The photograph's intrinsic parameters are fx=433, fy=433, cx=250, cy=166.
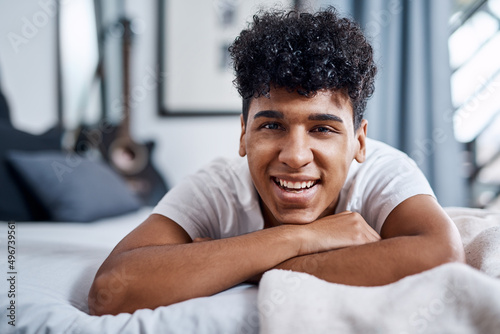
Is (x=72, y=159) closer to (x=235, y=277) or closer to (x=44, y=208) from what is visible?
(x=44, y=208)

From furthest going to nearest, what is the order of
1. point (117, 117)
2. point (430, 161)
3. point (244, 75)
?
1. point (117, 117)
2. point (430, 161)
3. point (244, 75)

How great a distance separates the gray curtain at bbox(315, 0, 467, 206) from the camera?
2.51 m

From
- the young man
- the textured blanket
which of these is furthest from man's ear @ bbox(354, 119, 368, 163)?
the textured blanket

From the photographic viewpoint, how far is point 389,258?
33.9 inches

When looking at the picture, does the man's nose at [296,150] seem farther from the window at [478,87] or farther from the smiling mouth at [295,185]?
the window at [478,87]

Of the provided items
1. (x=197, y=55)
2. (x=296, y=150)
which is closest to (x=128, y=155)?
(x=197, y=55)

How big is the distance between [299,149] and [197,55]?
2.42 metres

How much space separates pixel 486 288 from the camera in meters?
0.67

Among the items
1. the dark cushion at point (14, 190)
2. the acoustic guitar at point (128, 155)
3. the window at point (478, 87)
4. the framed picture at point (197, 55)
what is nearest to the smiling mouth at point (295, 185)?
the dark cushion at point (14, 190)

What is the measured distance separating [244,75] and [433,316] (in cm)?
69

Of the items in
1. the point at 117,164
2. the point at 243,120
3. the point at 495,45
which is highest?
the point at 495,45

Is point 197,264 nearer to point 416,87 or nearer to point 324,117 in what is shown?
point 324,117

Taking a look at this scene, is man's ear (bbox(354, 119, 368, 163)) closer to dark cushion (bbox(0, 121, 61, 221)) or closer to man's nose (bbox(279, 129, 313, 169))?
man's nose (bbox(279, 129, 313, 169))

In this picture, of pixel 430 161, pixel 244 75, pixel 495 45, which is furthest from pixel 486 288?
pixel 495 45
